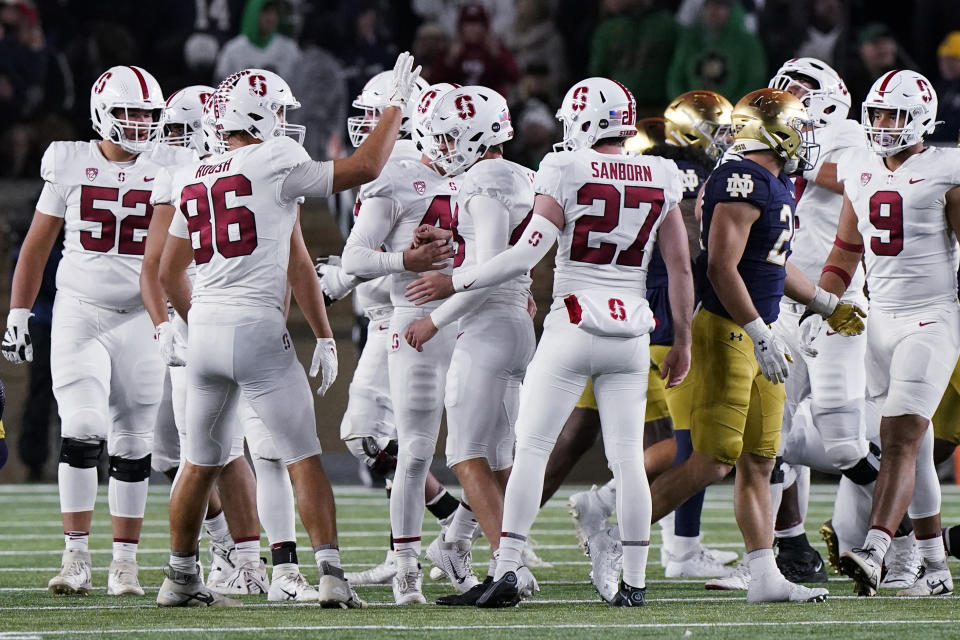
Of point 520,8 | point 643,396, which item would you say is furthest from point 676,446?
point 520,8

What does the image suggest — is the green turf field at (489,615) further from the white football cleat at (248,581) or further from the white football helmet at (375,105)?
the white football helmet at (375,105)

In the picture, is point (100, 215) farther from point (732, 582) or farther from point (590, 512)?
point (732, 582)

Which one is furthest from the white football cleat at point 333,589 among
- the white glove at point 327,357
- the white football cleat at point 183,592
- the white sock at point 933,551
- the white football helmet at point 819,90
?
the white football helmet at point 819,90

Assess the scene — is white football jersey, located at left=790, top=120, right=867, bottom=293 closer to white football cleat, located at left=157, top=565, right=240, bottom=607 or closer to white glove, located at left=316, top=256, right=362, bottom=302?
white glove, located at left=316, top=256, right=362, bottom=302

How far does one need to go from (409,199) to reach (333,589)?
1.53m

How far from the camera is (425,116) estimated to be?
241 inches

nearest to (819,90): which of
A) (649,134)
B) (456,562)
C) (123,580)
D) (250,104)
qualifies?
(649,134)

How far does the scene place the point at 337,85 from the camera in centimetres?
1269

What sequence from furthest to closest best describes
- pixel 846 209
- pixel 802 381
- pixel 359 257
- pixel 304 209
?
pixel 304 209 < pixel 802 381 < pixel 846 209 < pixel 359 257

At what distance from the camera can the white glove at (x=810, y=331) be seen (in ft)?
20.6

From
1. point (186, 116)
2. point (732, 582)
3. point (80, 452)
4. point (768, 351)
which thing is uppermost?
point (186, 116)

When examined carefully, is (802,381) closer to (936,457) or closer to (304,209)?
(936,457)

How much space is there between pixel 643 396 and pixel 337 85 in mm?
7556

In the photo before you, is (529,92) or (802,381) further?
(529,92)
